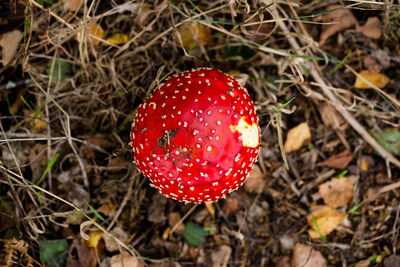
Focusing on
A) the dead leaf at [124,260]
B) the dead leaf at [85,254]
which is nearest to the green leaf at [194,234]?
the dead leaf at [124,260]

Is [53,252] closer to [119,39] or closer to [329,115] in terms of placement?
[119,39]

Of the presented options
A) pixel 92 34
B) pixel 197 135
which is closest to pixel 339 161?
pixel 197 135

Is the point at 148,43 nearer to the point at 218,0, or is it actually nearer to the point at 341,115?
the point at 218,0

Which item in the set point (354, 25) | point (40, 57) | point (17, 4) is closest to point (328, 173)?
point (354, 25)

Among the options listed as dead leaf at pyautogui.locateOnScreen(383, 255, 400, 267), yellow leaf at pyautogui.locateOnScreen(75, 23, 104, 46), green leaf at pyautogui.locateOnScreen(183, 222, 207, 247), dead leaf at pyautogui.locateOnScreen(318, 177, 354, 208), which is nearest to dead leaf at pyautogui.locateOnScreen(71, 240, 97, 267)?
green leaf at pyautogui.locateOnScreen(183, 222, 207, 247)

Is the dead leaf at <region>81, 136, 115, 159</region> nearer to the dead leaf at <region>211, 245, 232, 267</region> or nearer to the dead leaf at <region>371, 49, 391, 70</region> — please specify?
the dead leaf at <region>211, 245, 232, 267</region>
